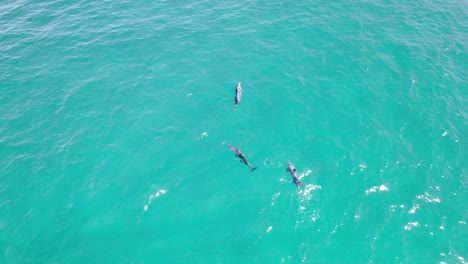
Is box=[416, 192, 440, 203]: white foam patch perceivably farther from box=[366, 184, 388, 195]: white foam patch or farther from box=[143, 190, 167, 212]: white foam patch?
box=[143, 190, 167, 212]: white foam patch

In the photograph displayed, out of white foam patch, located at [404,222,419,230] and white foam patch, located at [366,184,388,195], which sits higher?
white foam patch, located at [366,184,388,195]

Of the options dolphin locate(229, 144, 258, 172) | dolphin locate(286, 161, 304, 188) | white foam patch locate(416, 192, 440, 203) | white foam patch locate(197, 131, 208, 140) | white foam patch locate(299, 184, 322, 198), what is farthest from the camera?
white foam patch locate(197, 131, 208, 140)

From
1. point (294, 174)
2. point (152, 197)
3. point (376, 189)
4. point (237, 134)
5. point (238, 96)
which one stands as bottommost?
point (152, 197)

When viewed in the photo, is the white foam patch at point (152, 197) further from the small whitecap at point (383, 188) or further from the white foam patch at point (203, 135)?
the small whitecap at point (383, 188)

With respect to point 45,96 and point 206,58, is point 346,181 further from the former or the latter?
point 45,96

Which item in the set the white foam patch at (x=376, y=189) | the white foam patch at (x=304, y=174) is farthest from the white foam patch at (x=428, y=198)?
the white foam patch at (x=304, y=174)

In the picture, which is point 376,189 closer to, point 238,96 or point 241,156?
point 241,156

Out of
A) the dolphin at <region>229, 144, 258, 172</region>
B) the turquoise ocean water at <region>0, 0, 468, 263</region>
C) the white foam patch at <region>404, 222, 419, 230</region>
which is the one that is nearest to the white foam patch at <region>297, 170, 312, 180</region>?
the turquoise ocean water at <region>0, 0, 468, 263</region>

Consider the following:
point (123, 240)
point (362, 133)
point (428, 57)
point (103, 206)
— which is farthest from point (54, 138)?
point (428, 57)

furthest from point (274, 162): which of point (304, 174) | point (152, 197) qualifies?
point (152, 197)

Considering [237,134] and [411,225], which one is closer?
[411,225]
